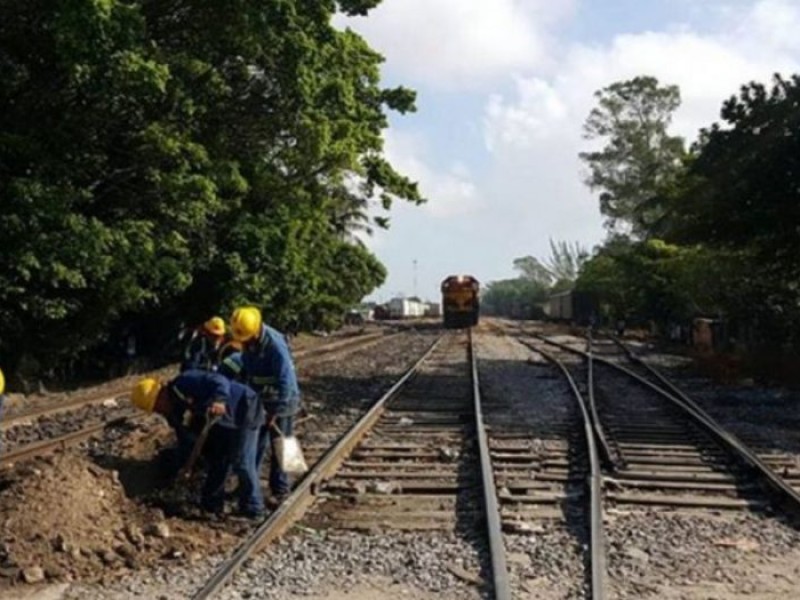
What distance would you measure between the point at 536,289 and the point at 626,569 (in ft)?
454

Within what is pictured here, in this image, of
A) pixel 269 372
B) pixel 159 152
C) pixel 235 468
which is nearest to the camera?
pixel 235 468

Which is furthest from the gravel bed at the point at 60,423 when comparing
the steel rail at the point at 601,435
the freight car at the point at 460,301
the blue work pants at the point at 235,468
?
the freight car at the point at 460,301

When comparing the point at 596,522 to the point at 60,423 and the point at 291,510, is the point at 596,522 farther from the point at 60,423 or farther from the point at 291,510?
the point at 60,423

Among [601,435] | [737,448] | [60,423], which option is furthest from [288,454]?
[60,423]

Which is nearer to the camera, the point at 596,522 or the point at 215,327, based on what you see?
the point at 596,522

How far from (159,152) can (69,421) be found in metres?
6.35

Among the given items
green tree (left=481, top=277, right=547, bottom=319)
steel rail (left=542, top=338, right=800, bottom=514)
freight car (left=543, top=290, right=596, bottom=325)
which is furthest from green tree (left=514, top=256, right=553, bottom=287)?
steel rail (left=542, top=338, right=800, bottom=514)

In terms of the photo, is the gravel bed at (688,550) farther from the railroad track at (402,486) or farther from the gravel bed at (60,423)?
the gravel bed at (60,423)

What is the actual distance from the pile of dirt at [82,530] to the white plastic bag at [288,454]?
45.4 inches

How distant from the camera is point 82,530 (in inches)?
290

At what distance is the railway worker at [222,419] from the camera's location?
8258mm

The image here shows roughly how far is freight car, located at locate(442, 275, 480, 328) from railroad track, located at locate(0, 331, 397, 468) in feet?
130

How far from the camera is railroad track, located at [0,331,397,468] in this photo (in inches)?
474

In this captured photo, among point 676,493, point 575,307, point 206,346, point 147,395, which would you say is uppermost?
point 575,307
